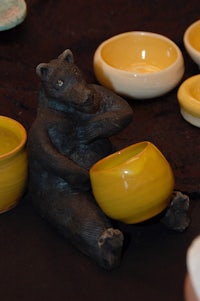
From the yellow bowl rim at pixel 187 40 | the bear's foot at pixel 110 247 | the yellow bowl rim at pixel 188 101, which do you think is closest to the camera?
the bear's foot at pixel 110 247

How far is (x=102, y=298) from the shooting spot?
2.31 feet

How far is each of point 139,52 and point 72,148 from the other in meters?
0.44

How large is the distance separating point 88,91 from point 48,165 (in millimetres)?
103

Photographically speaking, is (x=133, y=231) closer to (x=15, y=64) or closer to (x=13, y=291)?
(x=13, y=291)

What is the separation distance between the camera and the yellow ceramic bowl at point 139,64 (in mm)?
1021

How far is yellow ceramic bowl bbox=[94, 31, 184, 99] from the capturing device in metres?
1.02

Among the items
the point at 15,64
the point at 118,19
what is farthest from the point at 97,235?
the point at 118,19

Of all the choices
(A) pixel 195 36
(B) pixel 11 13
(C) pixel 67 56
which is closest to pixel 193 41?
(A) pixel 195 36

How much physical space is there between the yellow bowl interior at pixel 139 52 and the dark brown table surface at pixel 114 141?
2.1 inches

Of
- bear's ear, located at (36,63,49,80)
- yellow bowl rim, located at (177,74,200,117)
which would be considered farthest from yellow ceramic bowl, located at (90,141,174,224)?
yellow bowl rim, located at (177,74,200,117)

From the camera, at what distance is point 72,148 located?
Result: 771 mm

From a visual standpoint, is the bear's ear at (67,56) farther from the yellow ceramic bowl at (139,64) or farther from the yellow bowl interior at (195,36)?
the yellow bowl interior at (195,36)

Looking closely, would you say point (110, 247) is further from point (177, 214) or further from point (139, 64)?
point (139, 64)

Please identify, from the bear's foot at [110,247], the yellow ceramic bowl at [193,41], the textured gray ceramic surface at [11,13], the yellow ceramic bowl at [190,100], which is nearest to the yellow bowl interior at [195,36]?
the yellow ceramic bowl at [193,41]
